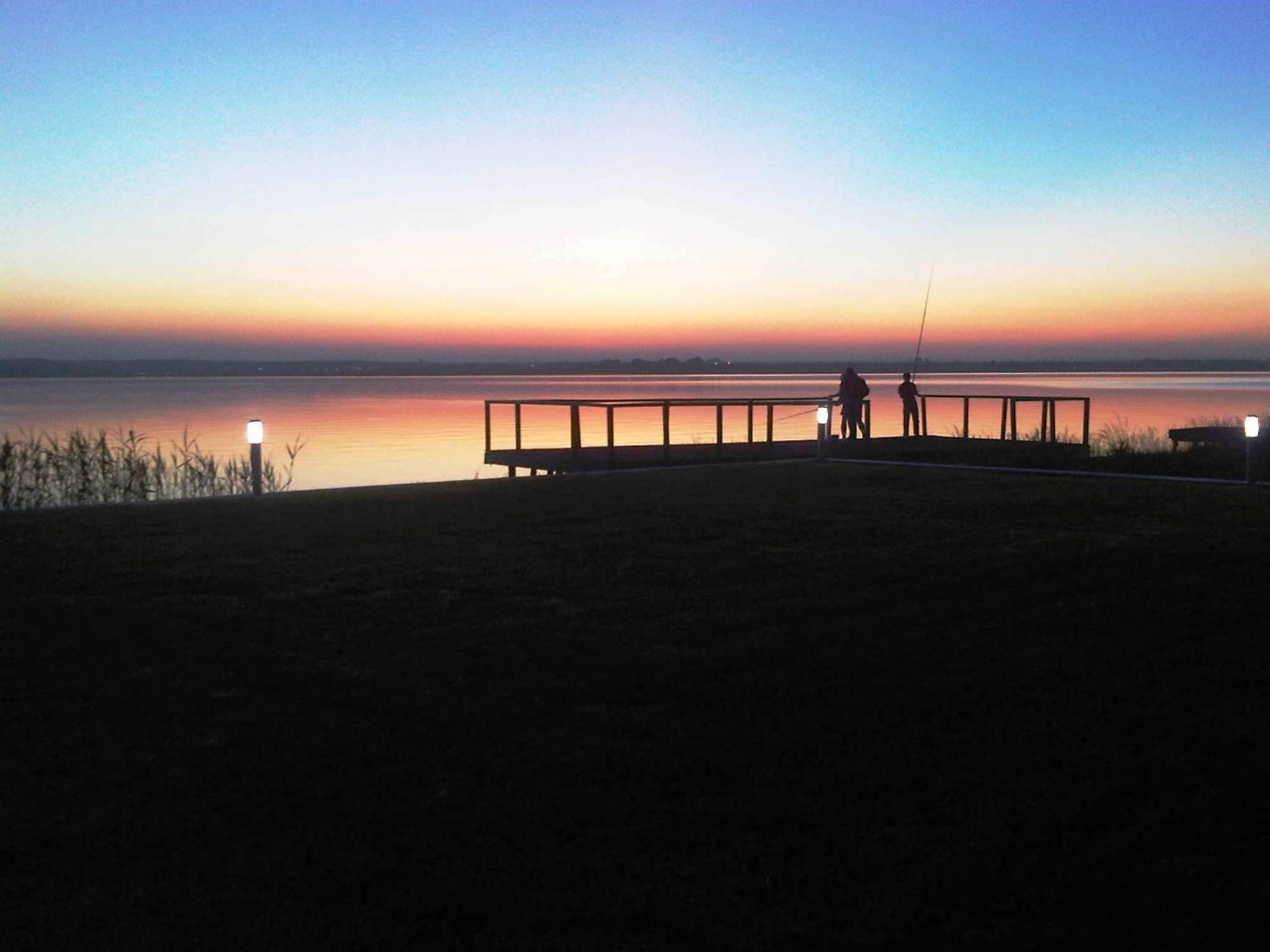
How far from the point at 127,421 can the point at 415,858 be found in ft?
150

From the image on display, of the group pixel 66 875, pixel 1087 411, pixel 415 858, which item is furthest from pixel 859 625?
pixel 1087 411

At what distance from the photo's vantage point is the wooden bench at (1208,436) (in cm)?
2305

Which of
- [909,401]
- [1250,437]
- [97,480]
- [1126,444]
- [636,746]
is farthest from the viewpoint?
[909,401]

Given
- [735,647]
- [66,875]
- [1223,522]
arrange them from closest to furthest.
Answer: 1. [66,875]
2. [735,647]
3. [1223,522]

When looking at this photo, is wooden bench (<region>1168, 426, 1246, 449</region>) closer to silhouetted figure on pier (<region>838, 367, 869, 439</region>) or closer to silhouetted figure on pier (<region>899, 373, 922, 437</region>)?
silhouetted figure on pier (<region>899, 373, 922, 437</region>)

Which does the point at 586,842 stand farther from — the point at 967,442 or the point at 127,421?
the point at 127,421

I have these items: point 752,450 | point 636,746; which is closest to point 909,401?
point 752,450

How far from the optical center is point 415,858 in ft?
13.1

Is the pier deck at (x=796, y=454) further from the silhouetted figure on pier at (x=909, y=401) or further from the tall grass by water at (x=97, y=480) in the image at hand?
the tall grass by water at (x=97, y=480)

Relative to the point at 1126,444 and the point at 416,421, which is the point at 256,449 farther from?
the point at 416,421

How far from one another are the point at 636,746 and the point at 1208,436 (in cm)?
2123

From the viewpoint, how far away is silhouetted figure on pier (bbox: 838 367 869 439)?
23844 mm

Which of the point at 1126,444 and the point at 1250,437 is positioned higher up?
the point at 1250,437

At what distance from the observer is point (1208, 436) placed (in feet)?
76.0
